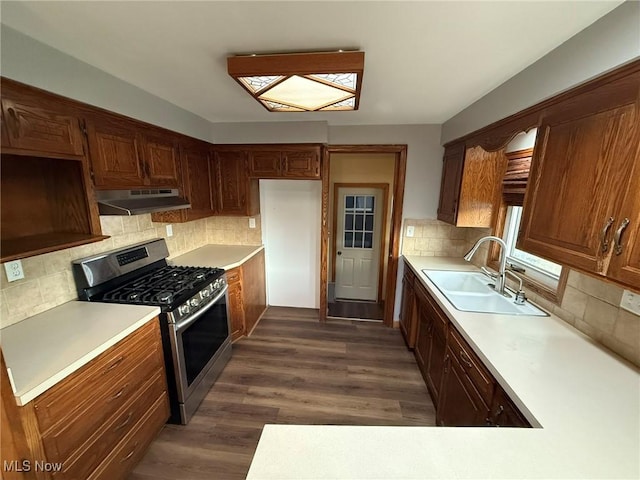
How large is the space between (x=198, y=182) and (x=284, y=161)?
934mm

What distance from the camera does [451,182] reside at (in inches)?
99.0

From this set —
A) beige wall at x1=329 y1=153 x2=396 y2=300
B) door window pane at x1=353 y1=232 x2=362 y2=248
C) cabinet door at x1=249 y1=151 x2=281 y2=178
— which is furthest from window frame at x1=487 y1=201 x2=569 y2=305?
cabinet door at x1=249 y1=151 x2=281 y2=178

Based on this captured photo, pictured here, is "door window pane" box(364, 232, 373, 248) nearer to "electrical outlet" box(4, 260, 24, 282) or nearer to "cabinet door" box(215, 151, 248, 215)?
"cabinet door" box(215, 151, 248, 215)

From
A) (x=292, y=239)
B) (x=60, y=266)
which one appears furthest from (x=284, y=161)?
(x=60, y=266)

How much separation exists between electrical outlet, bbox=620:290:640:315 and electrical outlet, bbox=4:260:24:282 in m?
3.03

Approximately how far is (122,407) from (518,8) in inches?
106

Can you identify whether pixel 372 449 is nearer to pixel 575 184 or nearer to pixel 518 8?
pixel 575 184

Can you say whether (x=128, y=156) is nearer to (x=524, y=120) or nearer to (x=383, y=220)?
(x=524, y=120)

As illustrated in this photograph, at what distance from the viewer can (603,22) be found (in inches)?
39.5

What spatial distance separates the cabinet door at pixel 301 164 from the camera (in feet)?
9.04

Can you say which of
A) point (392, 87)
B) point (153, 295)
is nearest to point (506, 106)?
point (392, 87)

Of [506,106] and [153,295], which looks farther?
[153,295]

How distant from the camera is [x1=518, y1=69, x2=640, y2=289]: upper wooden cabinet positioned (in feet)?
2.99

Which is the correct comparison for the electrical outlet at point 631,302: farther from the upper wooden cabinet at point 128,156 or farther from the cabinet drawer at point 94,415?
the upper wooden cabinet at point 128,156
